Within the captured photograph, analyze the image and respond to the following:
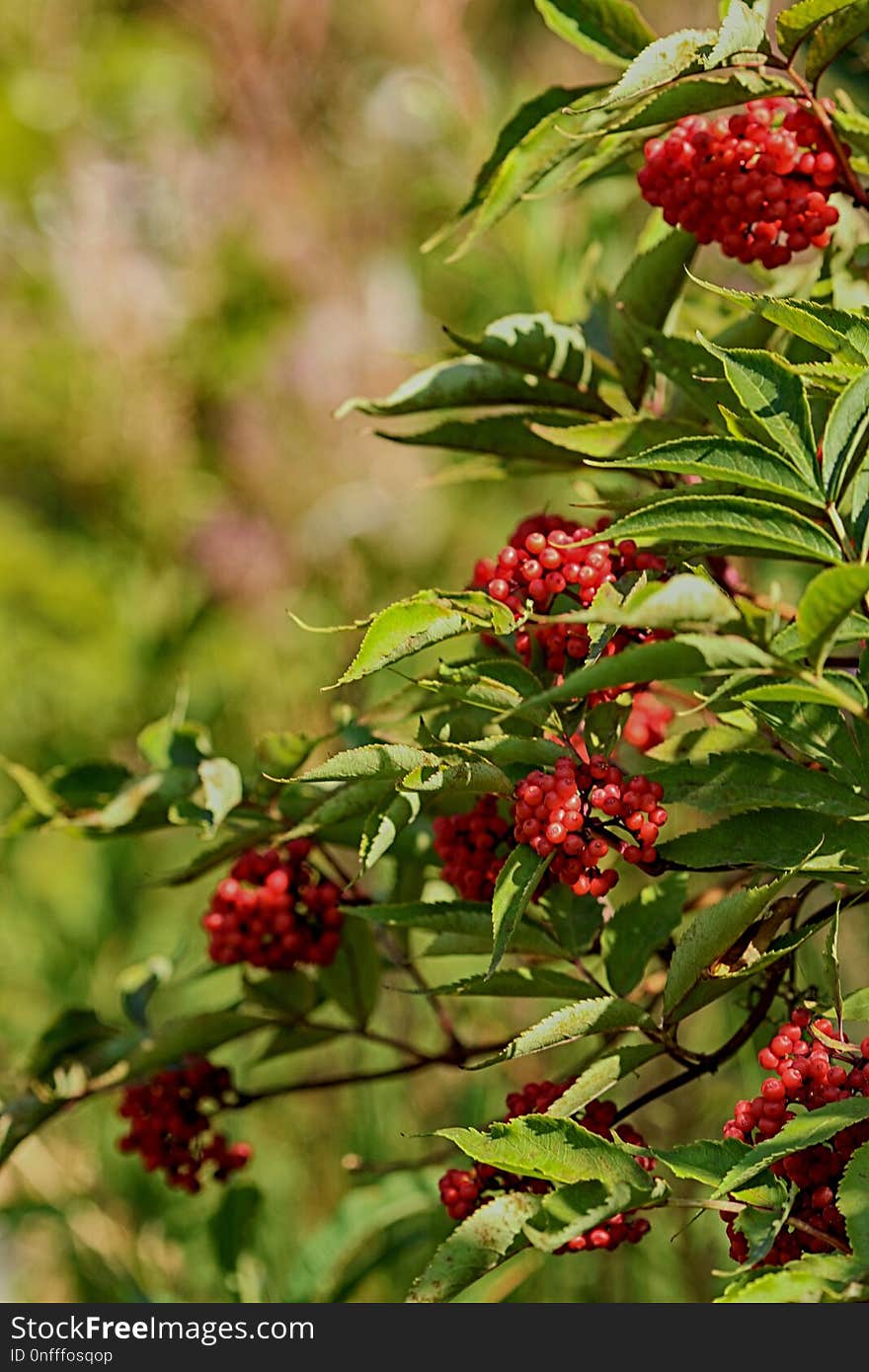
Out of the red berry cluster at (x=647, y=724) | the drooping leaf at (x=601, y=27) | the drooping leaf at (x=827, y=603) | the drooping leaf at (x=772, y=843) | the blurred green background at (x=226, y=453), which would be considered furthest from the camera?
the blurred green background at (x=226, y=453)

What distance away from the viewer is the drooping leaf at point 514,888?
445 millimetres

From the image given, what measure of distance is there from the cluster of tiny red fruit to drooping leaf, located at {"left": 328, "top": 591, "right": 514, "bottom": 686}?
17 centimetres

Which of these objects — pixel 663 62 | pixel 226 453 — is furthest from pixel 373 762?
pixel 226 453

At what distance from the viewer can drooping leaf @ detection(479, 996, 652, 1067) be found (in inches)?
18.0

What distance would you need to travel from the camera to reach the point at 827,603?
0.37 metres

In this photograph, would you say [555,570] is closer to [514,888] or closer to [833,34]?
[514,888]

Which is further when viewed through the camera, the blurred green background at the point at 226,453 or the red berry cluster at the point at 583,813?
the blurred green background at the point at 226,453

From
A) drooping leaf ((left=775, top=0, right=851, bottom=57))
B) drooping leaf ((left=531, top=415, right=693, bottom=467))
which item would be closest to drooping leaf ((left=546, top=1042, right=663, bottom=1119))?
drooping leaf ((left=531, top=415, right=693, bottom=467))

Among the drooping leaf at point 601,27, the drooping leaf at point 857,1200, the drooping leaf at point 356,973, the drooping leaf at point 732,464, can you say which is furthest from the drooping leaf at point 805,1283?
the drooping leaf at point 601,27

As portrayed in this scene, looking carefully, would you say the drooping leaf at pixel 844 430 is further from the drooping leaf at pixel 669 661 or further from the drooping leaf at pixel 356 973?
the drooping leaf at pixel 356 973

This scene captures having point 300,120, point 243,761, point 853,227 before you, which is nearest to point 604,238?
point 853,227

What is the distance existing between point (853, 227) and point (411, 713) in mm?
291

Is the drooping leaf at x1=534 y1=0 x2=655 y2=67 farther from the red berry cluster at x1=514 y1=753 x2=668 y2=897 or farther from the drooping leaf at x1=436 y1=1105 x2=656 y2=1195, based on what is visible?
the drooping leaf at x1=436 y1=1105 x2=656 y2=1195

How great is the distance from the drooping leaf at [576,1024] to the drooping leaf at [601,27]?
0.37m
